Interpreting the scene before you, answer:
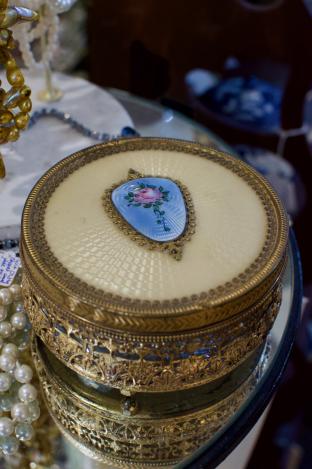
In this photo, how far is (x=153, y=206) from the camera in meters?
0.58

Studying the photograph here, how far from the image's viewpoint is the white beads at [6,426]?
59cm

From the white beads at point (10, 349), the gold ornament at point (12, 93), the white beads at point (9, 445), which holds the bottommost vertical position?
the white beads at point (9, 445)

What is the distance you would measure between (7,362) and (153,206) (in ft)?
0.68

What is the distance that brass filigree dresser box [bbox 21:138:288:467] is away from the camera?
1.61 feet

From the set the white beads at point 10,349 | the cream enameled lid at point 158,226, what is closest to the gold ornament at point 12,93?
the cream enameled lid at point 158,226

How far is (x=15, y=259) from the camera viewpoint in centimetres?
68

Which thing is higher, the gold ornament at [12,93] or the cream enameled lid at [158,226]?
the gold ornament at [12,93]

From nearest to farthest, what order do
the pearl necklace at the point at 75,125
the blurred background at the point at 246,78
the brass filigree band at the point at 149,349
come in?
the brass filigree band at the point at 149,349
the pearl necklace at the point at 75,125
the blurred background at the point at 246,78

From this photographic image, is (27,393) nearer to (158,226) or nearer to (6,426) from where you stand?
(6,426)

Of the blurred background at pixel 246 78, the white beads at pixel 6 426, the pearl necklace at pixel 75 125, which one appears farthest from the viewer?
the blurred background at pixel 246 78

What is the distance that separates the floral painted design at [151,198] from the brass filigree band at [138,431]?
0.17 meters

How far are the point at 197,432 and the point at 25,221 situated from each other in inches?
9.5

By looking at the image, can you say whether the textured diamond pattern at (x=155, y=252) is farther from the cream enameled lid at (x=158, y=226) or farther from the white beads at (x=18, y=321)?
the white beads at (x=18, y=321)

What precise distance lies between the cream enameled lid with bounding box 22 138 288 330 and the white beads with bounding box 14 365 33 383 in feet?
0.43
